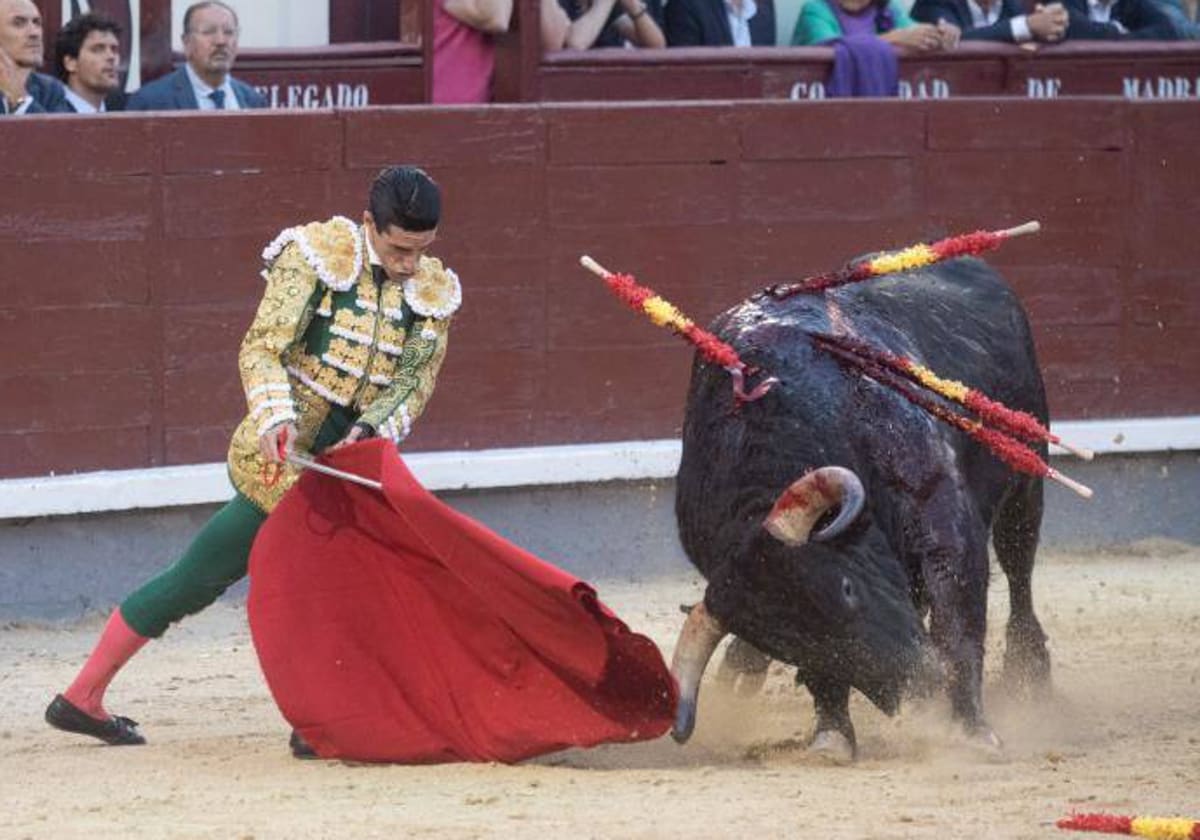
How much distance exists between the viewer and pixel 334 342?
18.5ft

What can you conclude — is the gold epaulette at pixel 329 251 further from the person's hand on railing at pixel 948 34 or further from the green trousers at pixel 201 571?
the person's hand on railing at pixel 948 34

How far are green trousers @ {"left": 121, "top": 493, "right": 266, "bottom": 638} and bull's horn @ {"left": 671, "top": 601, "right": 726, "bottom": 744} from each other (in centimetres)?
86

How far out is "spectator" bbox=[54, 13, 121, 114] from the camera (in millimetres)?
7574

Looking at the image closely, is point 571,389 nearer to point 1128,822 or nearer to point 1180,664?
point 1180,664

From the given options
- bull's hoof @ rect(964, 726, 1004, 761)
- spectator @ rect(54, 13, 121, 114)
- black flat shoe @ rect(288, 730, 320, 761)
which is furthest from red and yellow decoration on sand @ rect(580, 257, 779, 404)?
spectator @ rect(54, 13, 121, 114)

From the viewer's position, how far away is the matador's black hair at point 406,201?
5461 millimetres

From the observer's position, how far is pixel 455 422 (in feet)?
26.8

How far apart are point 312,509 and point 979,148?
3.82m

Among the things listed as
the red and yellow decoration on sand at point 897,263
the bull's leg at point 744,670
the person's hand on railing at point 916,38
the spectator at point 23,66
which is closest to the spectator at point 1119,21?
the person's hand on railing at point 916,38

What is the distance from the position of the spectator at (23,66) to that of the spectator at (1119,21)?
12.3 feet

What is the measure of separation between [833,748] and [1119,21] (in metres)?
5.15

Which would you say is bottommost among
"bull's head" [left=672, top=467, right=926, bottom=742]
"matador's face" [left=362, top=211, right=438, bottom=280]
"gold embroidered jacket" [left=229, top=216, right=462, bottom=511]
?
"bull's head" [left=672, top=467, right=926, bottom=742]

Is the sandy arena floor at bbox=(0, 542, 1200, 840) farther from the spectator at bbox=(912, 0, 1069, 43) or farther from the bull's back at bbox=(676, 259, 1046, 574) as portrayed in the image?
the spectator at bbox=(912, 0, 1069, 43)

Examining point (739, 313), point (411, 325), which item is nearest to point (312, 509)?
point (411, 325)
